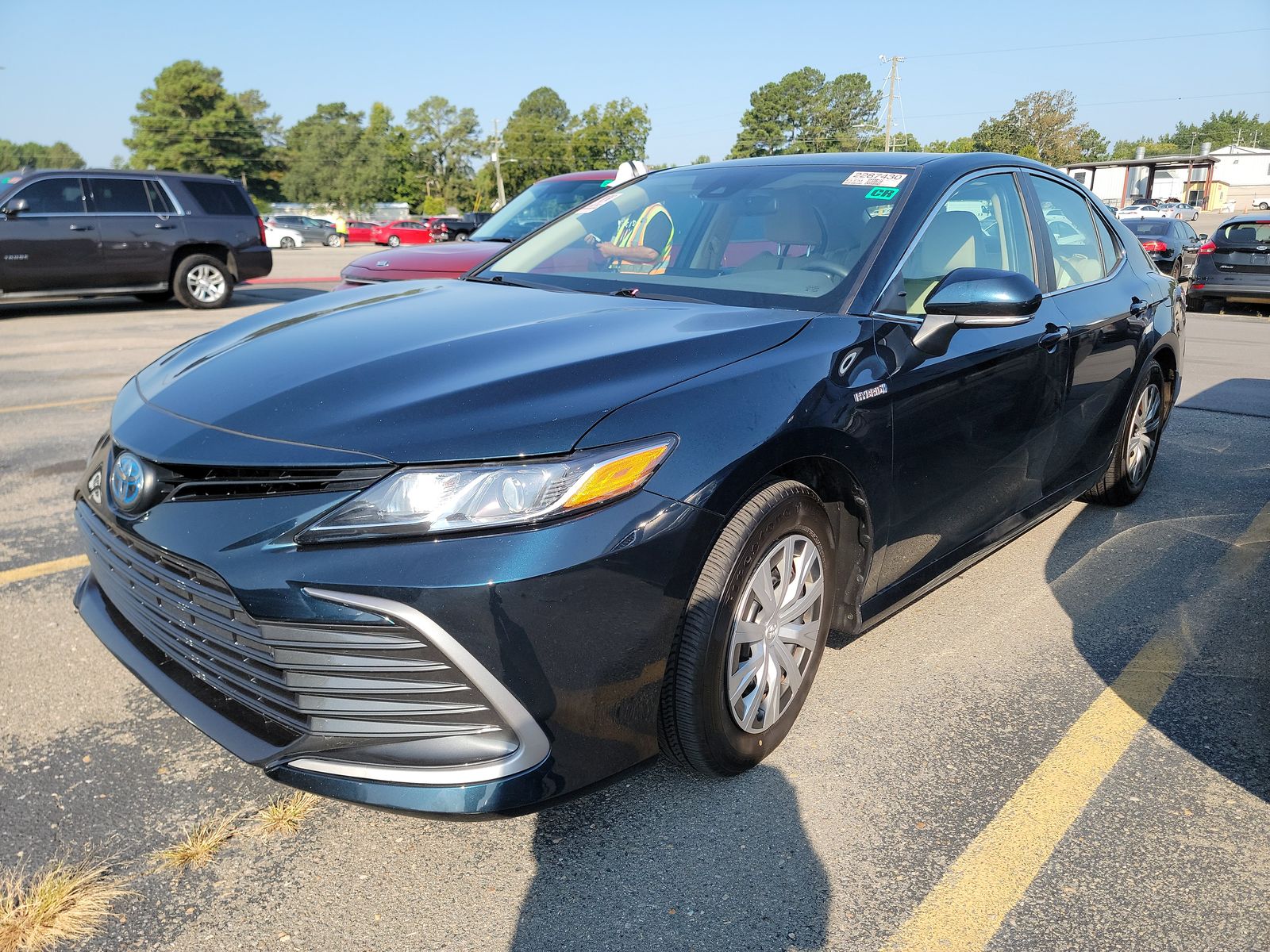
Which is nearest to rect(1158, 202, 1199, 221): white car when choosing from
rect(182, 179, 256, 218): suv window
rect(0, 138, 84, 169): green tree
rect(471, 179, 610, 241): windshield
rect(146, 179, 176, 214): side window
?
rect(471, 179, 610, 241): windshield

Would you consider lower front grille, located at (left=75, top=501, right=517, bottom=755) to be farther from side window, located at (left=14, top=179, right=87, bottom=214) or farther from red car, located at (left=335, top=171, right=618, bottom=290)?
side window, located at (left=14, top=179, right=87, bottom=214)

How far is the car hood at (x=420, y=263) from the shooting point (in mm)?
7699

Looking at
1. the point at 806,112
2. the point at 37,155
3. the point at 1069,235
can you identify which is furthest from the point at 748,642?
the point at 37,155

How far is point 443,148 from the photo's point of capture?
102438 mm

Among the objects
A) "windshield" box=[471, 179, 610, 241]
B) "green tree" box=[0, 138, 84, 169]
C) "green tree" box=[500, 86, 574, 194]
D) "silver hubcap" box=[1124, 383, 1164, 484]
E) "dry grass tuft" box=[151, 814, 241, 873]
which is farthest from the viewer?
"green tree" box=[0, 138, 84, 169]

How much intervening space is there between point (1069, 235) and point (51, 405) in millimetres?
6612

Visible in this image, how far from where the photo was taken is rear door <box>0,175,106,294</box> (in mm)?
11469

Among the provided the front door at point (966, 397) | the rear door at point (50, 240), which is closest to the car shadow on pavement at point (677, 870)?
the front door at point (966, 397)

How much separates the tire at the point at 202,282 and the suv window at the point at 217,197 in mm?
662

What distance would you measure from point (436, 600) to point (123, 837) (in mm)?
1076

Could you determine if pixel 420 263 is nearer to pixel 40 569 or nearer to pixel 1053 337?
pixel 40 569

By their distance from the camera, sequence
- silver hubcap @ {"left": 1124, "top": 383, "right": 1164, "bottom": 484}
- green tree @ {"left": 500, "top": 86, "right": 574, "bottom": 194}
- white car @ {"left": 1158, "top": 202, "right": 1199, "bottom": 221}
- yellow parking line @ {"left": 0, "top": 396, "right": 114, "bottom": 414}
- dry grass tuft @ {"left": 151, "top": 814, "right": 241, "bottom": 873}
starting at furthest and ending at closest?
green tree @ {"left": 500, "top": 86, "right": 574, "bottom": 194} → white car @ {"left": 1158, "top": 202, "right": 1199, "bottom": 221} → yellow parking line @ {"left": 0, "top": 396, "right": 114, "bottom": 414} → silver hubcap @ {"left": 1124, "top": 383, "right": 1164, "bottom": 484} → dry grass tuft @ {"left": 151, "top": 814, "right": 241, "bottom": 873}

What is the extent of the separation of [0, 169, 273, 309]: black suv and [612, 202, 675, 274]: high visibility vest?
35.4 feet

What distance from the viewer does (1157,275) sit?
483 centimetres
